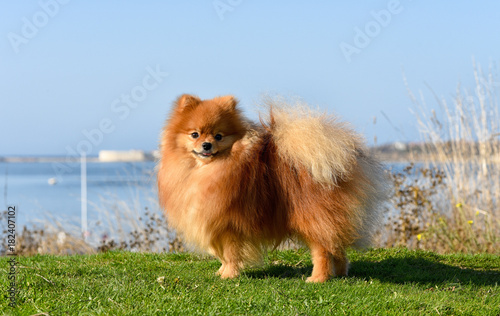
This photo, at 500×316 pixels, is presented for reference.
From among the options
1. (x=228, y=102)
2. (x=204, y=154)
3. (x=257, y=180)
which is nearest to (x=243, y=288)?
(x=257, y=180)

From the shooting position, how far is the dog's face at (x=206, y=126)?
3697 millimetres

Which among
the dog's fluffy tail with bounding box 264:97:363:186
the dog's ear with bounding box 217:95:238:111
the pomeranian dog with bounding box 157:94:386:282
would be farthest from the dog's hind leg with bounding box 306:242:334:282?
the dog's ear with bounding box 217:95:238:111

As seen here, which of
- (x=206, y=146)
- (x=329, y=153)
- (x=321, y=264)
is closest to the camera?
(x=206, y=146)

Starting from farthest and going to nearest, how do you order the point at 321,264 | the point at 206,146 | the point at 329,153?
the point at 321,264
the point at 329,153
the point at 206,146

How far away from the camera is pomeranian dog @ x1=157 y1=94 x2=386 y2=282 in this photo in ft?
12.3

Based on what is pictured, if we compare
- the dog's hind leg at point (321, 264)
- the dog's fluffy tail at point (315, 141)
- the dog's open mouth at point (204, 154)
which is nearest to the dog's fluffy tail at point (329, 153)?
the dog's fluffy tail at point (315, 141)

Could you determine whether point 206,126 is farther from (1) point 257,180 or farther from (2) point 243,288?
(2) point 243,288

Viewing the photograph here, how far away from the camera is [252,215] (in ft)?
12.4

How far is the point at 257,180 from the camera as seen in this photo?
3787 mm

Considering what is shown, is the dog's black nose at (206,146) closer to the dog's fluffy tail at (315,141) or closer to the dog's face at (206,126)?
the dog's face at (206,126)

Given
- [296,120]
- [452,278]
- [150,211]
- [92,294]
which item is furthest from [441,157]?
[92,294]

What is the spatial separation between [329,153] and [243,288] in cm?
119

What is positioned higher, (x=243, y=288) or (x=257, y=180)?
(x=257, y=180)

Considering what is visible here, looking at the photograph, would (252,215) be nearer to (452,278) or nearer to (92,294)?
(92,294)
